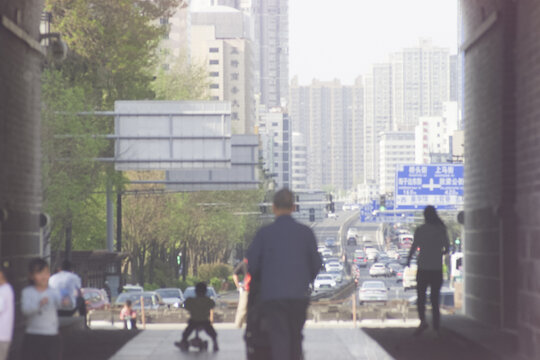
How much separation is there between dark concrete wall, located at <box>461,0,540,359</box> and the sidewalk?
220 centimetres

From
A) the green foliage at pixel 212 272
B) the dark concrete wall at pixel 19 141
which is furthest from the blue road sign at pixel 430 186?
the green foliage at pixel 212 272

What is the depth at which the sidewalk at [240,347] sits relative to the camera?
1609 centimetres

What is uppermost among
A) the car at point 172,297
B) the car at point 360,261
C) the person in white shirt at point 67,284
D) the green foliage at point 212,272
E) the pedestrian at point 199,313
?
the person in white shirt at point 67,284

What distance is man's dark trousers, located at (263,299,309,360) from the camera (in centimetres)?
1031

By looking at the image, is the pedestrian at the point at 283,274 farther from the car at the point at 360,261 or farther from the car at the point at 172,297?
the car at the point at 360,261

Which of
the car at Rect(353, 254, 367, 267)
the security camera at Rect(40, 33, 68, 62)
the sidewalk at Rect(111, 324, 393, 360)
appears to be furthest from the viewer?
the car at Rect(353, 254, 367, 267)

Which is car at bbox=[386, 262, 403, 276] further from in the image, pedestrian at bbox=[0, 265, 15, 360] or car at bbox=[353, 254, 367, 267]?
pedestrian at bbox=[0, 265, 15, 360]

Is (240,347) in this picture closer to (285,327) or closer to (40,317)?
(40,317)

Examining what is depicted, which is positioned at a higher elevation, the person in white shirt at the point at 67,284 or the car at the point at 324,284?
the person in white shirt at the point at 67,284

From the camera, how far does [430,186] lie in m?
54.4

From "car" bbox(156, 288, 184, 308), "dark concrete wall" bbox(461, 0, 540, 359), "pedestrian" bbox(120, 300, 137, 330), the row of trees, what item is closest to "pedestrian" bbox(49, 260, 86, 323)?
"dark concrete wall" bbox(461, 0, 540, 359)

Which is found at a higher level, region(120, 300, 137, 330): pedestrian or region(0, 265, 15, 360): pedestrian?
region(0, 265, 15, 360): pedestrian

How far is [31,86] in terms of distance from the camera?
19625mm

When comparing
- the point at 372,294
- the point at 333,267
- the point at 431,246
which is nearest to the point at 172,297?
the point at 372,294
